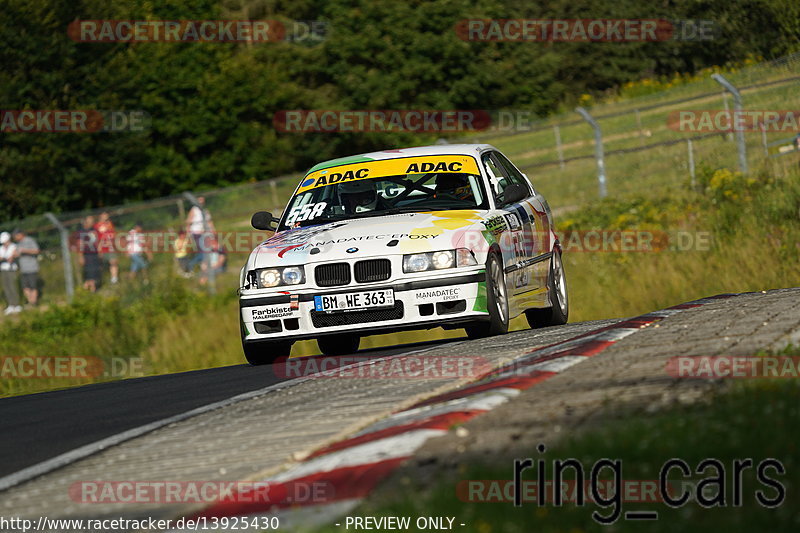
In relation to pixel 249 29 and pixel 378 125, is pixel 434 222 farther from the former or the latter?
pixel 249 29

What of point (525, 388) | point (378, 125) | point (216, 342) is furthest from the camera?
point (378, 125)

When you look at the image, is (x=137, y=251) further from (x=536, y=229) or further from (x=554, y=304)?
(x=536, y=229)

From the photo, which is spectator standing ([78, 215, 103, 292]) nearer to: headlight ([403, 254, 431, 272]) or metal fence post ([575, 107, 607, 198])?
metal fence post ([575, 107, 607, 198])

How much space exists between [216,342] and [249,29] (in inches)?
1711

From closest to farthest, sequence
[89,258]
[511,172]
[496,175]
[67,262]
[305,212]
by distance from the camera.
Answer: [305,212]
[496,175]
[511,172]
[67,262]
[89,258]

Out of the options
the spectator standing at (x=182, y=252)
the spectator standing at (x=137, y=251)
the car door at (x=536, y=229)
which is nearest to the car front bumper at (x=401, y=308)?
the car door at (x=536, y=229)

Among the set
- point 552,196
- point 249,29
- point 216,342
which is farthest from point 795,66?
point 249,29

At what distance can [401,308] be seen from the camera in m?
10.9

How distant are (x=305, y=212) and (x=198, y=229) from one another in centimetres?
1311

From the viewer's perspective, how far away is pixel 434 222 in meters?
11.2
